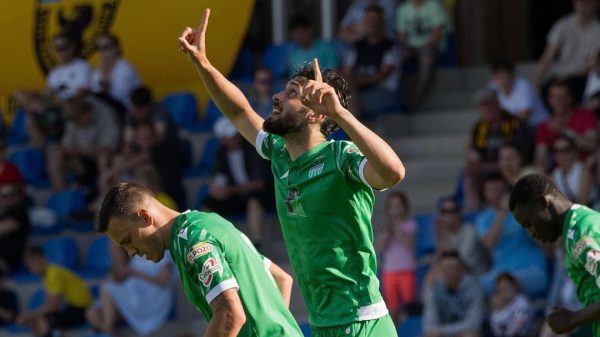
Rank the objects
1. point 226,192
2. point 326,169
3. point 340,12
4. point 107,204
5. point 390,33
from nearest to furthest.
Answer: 1. point 107,204
2. point 326,169
3. point 226,192
4. point 390,33
5. point 340,12

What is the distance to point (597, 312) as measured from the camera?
6.76m

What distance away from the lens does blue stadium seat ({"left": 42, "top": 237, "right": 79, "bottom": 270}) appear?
45.3ft

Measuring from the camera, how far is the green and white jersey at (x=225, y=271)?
572 cm

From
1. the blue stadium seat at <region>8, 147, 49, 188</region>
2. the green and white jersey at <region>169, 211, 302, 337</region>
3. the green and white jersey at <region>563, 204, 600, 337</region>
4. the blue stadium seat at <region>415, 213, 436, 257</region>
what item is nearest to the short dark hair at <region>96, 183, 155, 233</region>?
the green and white jersey at <region>169, 211, 302, 337</region>

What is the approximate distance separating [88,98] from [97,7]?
331 centimetres

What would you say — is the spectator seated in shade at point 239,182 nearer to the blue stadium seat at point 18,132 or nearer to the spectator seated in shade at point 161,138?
the spectator seated in shade at point 161,138

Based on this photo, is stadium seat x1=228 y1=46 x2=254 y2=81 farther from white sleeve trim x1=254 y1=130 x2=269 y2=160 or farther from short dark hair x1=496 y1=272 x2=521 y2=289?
white sleeve trim x1=254 y1=130 x2=269 y2=160

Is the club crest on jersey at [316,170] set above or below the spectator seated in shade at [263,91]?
above

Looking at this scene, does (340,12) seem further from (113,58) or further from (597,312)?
(597,312)

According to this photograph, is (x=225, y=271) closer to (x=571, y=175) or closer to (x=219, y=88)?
(x=219, y=88)

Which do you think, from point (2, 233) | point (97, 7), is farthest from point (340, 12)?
point (97, 7)

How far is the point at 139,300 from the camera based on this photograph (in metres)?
12.6

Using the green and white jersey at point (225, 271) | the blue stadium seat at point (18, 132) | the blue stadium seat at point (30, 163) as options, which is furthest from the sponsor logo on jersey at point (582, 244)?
the blue stadium seat at point (18, 132)

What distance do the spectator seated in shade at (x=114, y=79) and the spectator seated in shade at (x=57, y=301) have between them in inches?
71.1
